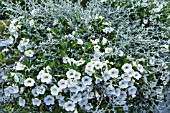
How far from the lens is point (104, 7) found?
2.97 meters

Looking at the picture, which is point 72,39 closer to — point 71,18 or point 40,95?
point 71,18

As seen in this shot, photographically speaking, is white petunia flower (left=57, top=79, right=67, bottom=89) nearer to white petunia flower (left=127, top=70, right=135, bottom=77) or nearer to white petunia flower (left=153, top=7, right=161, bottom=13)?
white petunia flower (left=127, top=70, right=135, bottom=77)

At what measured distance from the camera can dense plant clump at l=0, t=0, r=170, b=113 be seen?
2.23 m

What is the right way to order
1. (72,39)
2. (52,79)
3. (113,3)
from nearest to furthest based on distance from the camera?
(52,79)
(72,39)
(113,3)

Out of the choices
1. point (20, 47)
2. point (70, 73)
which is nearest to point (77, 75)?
point (70, 73)

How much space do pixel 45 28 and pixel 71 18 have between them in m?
0.21

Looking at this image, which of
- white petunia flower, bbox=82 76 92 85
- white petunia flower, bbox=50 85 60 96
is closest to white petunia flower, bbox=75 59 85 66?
white petunia flower, bbox=82 76 92 85

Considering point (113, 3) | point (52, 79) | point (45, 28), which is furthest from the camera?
point (113, 3)

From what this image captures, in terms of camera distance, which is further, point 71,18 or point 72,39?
point 71,18

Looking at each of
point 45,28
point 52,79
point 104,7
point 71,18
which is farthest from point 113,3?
point 52,79

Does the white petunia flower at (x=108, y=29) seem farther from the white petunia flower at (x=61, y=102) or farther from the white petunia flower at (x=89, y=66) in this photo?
the white petunia flower at (x=61, y=102)

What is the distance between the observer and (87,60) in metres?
2.29

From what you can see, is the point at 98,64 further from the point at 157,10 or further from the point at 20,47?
the point at 157,10

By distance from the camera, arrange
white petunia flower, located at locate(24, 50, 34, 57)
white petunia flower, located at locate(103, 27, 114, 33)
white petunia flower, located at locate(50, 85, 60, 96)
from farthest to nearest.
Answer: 1. white petunia flower, located at locate(103, 27, 114, 33)
2. white petunia flower, located at locate(24, 50, 34, 57)
3. white petunia flower, located at locate(50, 85, 60, 96)
